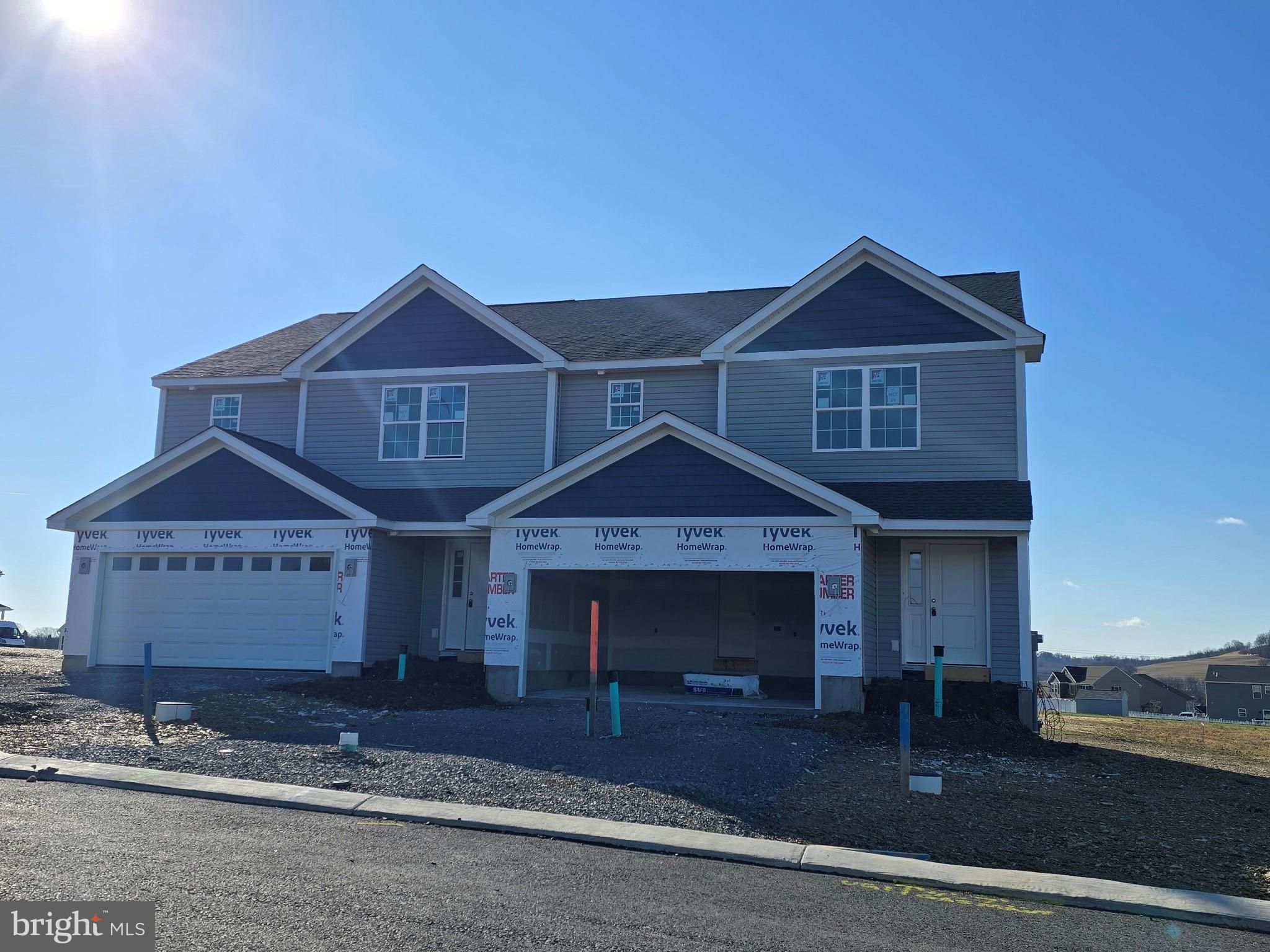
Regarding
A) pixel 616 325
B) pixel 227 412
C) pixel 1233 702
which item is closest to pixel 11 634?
pixel 227 412

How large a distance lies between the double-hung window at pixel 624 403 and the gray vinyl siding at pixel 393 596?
4604 mm

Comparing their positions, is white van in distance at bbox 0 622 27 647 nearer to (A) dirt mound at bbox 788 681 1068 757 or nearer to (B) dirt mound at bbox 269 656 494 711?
(B) dirt mound at bbox 269 656 494 711

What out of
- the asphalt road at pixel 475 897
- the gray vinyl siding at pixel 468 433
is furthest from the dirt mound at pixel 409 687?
the asphalt road at pixel 475 897

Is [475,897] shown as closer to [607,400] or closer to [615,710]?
[615,710]

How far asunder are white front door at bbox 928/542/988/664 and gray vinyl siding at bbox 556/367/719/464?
193 inches

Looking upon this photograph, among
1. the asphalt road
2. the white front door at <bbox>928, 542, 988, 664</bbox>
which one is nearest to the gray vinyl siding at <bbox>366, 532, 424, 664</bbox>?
the white front door at <bbox>928, 542, 988, 664</bbox>

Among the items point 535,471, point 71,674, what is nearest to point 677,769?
point 535,471

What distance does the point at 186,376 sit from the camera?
2358 centimetres

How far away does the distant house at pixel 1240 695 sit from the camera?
216ft

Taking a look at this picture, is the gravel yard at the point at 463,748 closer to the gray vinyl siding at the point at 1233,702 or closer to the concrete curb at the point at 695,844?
the concrete curb at the point at 695,844

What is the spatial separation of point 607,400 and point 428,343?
3.96 metres

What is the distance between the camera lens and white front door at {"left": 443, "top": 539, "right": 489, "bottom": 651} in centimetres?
2116

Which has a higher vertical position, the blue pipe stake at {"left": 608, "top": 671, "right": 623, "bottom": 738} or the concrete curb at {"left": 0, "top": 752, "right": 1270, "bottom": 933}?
the blue pipe stake at {"left": 608, "top": 671, "right": 623, "bottom": 738}

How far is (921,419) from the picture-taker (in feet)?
62.6
